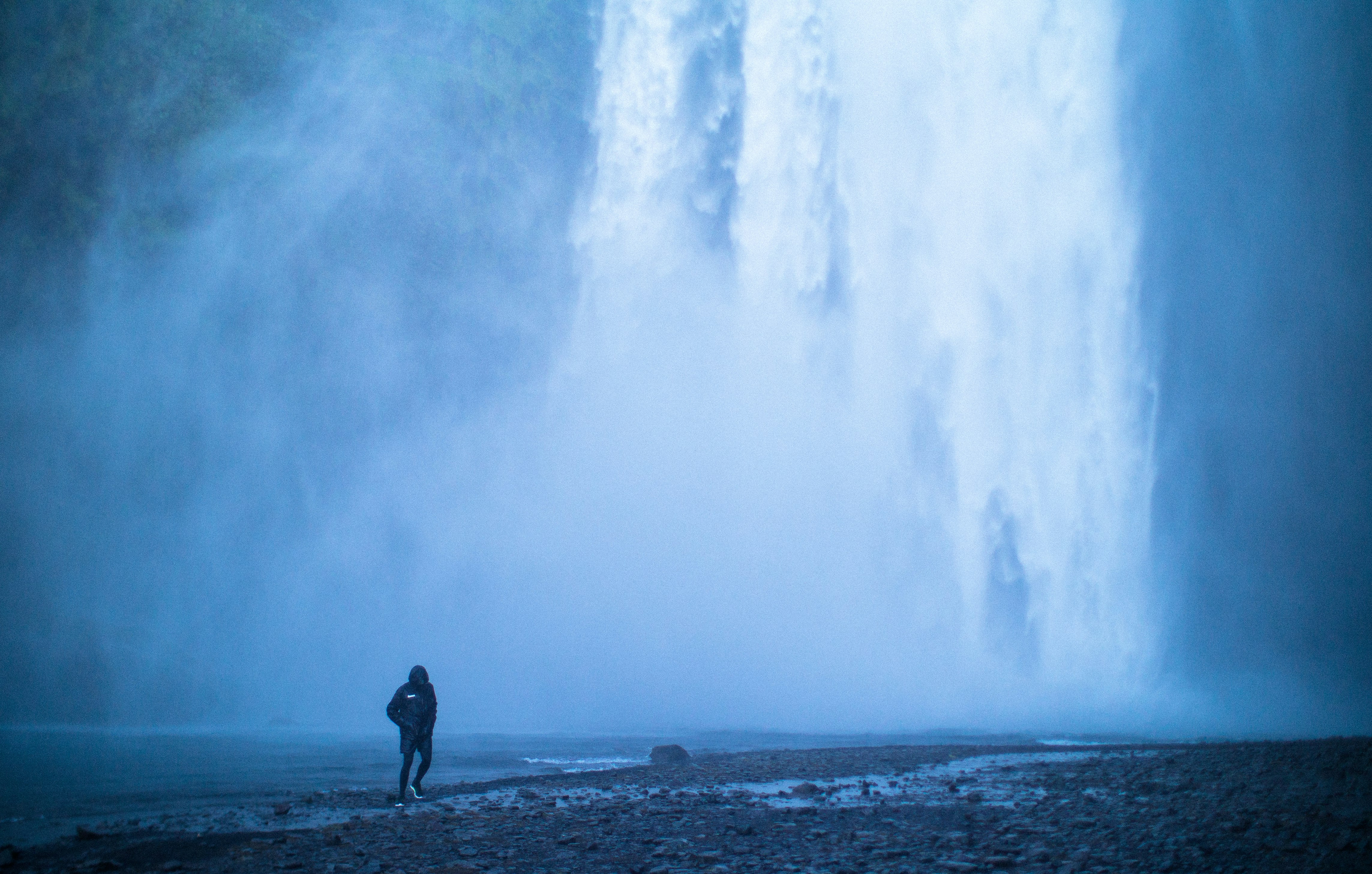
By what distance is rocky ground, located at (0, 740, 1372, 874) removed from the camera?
5719 mm

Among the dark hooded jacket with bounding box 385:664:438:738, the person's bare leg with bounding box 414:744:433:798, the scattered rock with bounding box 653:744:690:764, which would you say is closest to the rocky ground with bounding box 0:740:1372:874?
the person's bare leg with bounding box 414:744:433:798

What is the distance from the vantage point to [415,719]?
8.77 metres

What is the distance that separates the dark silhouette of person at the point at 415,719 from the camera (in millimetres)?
8703

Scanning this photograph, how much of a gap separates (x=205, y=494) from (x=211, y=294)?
780cm

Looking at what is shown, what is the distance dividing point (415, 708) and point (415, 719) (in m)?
0.11

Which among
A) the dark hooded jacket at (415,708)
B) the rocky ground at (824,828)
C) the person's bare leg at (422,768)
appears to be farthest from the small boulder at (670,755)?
the dark hooded jacket at (415,708)

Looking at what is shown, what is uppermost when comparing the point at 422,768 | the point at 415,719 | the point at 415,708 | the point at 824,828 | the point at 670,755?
the point at 415,708

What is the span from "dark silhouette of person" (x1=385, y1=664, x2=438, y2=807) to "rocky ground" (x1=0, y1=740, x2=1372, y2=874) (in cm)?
37

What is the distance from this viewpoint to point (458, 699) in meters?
25.0

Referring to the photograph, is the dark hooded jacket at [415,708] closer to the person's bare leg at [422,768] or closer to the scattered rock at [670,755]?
the person's bare leg at [422,768]

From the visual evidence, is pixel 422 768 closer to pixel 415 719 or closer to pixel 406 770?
pixel 406 770

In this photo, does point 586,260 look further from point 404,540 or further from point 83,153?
point 83,153

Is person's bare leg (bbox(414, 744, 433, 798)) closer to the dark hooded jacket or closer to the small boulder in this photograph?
the dark hooded jacket

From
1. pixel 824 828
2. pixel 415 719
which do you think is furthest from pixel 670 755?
pixel 824 828
